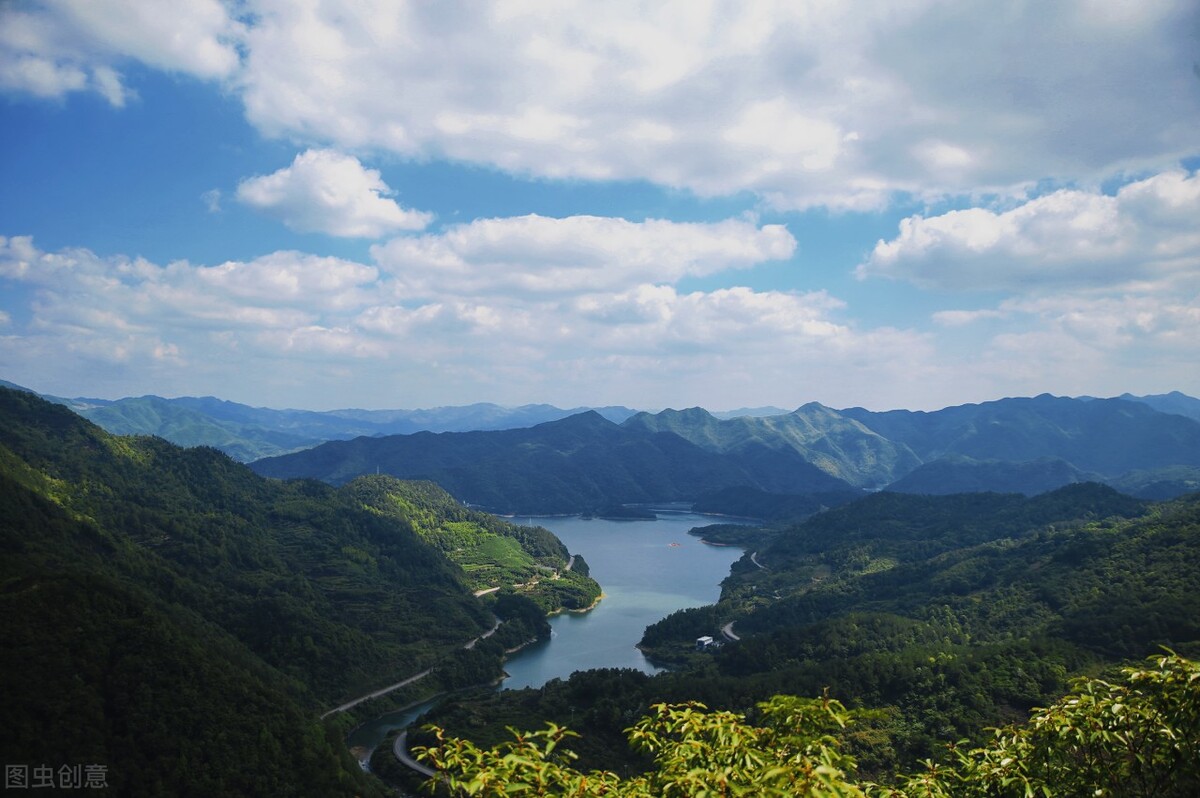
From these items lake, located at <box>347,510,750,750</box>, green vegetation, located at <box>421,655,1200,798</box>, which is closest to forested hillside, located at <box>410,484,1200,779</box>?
green vegetation, located at <box>421,655,1200,798</box>

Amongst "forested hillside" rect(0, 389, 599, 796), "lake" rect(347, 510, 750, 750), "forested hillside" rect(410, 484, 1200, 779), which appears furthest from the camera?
"lake" rect(347, 510, 750, 750)

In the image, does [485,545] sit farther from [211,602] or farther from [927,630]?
[927,630]

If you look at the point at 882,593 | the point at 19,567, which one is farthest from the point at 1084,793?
the point at 882,593

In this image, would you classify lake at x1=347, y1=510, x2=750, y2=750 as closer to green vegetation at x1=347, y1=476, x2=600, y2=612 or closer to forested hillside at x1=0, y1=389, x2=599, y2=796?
forested hillside at x1=0, y1=389, x2=599, y2=796

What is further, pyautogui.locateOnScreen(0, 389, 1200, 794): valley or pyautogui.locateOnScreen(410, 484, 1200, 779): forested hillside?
pyautogui.locateOnScreen(410, 484, 1200, 779): forested hillside

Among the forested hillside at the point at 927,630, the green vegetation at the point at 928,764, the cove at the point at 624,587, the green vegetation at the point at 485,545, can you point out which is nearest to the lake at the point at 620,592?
the cove at the point at 624,587

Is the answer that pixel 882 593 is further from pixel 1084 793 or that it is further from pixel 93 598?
pixel 1084 793
